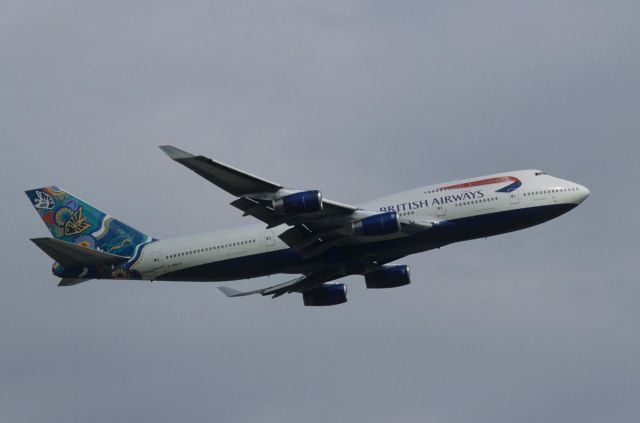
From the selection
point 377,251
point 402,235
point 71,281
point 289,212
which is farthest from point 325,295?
point 71,281

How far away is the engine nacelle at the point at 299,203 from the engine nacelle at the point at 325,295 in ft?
46.9

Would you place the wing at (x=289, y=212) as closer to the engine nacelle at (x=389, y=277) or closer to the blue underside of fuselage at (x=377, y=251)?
A: the blue underside of fuselage at (x=377, y=251)

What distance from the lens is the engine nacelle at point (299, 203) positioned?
2576 inches

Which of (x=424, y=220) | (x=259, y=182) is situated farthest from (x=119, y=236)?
(x=424, y=220)

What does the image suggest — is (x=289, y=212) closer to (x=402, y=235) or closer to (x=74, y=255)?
(x=402, y=235)

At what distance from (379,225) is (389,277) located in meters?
10.4

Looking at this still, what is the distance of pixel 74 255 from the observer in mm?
72375

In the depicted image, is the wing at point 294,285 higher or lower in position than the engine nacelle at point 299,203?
lower

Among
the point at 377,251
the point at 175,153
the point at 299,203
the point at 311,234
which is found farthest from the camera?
the point at 377,251

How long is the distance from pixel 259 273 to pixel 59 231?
47.5 ft

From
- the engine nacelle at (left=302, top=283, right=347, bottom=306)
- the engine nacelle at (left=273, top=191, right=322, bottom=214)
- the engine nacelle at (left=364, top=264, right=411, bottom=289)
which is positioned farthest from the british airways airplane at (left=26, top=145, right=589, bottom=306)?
the engine nacelle at (left=302, top=283, right=347, bottom=306)

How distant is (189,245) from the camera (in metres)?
73.3

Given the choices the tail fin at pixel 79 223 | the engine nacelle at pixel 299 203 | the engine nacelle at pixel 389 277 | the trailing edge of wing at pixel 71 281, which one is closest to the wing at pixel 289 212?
the engine nacelle at pixel 299 203

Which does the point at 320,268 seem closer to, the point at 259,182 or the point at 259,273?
the point at 259,273
